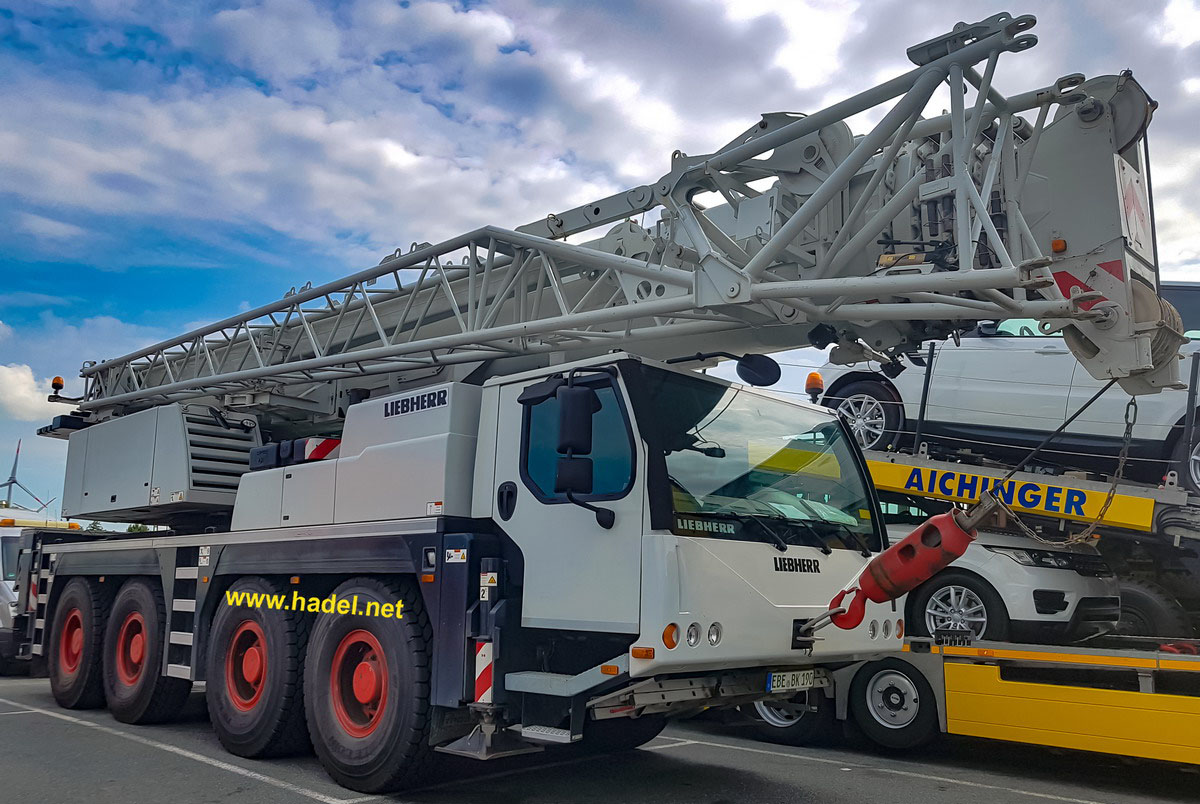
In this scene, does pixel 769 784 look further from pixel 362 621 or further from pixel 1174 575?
pixel 1174 575

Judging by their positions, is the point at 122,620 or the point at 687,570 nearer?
the point at 687,570

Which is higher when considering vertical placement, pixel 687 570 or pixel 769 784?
pixel 687 570

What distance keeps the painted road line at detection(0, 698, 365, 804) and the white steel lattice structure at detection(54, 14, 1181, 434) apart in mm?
2873

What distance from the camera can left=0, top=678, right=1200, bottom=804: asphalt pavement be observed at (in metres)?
5.80

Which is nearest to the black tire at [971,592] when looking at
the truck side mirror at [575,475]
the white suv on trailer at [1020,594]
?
the white suv on trailer at [1020,594]

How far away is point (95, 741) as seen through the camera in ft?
24.9

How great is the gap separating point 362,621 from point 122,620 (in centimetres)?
403

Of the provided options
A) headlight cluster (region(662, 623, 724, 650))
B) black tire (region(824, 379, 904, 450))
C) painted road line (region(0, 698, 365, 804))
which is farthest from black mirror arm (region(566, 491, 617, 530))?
black tire (region(824, 379, 904, 450))

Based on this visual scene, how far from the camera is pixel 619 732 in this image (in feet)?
22.9

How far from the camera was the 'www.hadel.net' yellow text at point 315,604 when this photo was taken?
5.75 m

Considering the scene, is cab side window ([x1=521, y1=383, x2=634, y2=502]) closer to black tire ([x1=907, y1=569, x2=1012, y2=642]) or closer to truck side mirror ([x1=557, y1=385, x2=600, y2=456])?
truck side mirror ([x1=557, y1=385, x2=600, y2=456])

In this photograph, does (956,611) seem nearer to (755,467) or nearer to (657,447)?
(755,467)

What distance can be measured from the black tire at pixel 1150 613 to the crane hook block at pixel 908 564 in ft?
12.3

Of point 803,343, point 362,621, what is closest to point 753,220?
point 803,343
